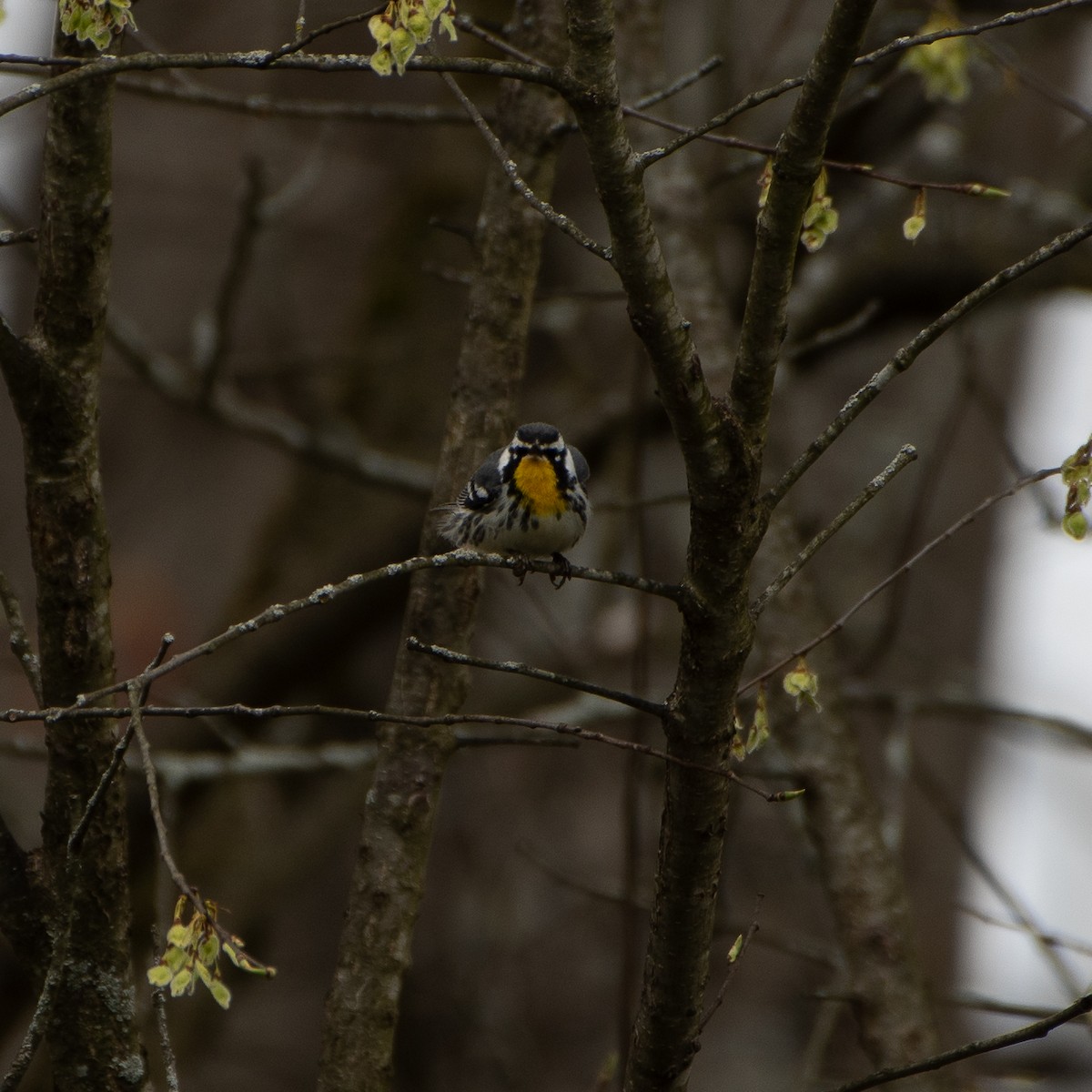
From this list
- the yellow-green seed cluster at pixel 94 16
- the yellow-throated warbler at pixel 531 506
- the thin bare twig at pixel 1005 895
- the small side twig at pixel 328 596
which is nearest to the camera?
the small side twig at pixel 328 596

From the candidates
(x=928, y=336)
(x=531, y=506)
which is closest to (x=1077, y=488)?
(x=928, y=336)

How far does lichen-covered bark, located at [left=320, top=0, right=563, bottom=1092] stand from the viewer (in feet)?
10.3

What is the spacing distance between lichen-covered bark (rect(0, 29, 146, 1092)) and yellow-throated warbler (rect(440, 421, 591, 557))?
186 centimetres

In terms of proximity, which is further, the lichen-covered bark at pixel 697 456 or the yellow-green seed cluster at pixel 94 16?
the yellow-green seed cluster at pixel 94 16

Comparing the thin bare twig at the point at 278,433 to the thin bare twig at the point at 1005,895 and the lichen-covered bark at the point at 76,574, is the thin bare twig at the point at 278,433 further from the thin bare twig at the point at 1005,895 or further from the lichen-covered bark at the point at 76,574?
the lichen-covered bark at the point at 76,574

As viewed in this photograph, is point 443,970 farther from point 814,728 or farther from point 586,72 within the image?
point 586,72

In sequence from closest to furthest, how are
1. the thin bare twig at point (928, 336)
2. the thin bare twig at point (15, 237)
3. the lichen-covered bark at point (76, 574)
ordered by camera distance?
1. the thin bare twig at point (928, 336)
2. the thin bare twig at point (15, 237)
3. the lichen-covered bark at point (76, 574)

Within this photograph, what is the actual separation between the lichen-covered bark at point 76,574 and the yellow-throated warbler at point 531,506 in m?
1.86

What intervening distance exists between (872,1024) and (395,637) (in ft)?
15.2

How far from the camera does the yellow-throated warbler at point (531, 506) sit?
454cm

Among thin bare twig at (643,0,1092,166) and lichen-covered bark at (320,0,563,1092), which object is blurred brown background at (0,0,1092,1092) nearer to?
lichen-covered bark at (320,0,563,1092)

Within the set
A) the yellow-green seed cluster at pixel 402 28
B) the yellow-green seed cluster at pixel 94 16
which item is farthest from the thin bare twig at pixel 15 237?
the yellow-green seed cluster at pixel 402 28

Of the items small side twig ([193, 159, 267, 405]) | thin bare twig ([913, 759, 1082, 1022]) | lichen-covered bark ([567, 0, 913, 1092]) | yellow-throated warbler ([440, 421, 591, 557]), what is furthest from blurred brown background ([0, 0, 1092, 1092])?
lichen-covered bark ([567, 0, 913, 1092])

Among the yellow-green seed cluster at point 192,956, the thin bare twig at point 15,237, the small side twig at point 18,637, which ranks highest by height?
the thin bare twig at point 15,237
